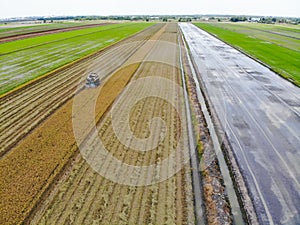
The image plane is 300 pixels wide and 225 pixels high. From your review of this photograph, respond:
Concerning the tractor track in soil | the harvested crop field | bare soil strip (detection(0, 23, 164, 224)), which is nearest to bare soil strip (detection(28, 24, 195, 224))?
the harvested crop field

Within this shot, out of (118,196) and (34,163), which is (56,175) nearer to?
(34,163)

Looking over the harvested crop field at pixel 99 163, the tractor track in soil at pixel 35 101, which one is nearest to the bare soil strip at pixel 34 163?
the harvested crop field at pixel 99 163

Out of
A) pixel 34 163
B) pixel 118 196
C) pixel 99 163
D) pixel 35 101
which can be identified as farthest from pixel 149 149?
pixel 35 101

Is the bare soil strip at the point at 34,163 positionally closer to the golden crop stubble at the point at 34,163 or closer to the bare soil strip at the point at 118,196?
the golden crop stubble at the point at 34,163

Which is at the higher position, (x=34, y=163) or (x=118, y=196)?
(x=118, y=196)

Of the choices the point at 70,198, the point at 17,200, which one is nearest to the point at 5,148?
the point at 17,200
